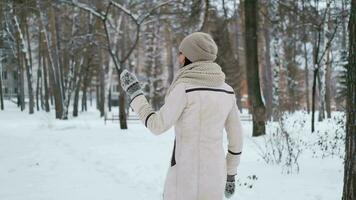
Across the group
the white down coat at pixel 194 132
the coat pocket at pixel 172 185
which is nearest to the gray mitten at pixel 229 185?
the white down coat at pixel 194 132

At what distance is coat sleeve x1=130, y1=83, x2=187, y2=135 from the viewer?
2922 mm

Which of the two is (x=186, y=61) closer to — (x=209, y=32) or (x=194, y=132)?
(x=194, y=132)

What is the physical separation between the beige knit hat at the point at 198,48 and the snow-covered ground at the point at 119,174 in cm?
361

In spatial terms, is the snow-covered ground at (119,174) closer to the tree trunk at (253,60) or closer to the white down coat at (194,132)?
the tree trunk at (253,60)

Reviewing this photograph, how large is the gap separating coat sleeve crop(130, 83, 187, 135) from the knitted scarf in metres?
0.08

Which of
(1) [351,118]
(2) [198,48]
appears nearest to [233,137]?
(2) [198,48]

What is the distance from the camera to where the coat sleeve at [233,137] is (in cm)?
323

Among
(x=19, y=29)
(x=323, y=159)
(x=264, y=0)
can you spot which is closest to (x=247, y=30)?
(x=264, y=0)

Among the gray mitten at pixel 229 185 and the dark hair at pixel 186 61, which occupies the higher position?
the dark hair at pixel 186 61

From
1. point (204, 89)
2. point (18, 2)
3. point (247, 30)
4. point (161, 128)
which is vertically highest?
point (18, 2)

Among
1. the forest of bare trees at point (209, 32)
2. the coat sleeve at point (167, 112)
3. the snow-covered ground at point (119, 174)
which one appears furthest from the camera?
the forest of bare trees at point (209, 32)

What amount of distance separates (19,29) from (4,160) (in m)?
23.0

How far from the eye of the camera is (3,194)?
668cm

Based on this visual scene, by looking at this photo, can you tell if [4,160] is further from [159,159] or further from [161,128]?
[161,128]
